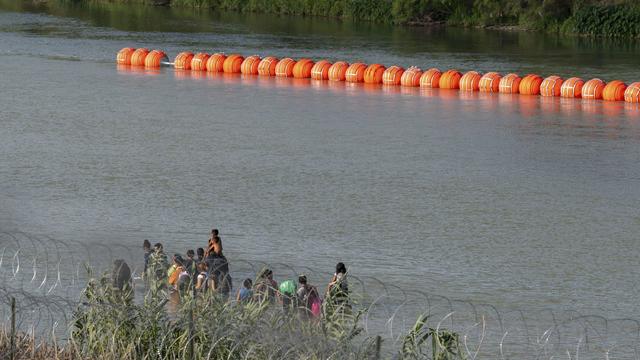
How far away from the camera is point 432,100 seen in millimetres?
58938

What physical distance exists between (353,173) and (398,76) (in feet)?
73.3

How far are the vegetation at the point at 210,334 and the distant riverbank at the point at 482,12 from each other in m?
73.7

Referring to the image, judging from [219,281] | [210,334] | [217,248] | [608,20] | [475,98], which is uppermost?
[608,20]

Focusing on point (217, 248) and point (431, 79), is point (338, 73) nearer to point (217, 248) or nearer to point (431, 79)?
point (431, 79)

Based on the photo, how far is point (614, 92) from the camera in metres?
57.8

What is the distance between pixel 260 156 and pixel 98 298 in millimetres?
28213

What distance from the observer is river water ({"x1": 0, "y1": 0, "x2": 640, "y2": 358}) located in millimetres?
30750

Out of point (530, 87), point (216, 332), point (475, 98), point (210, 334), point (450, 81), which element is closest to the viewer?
point (216, 332)

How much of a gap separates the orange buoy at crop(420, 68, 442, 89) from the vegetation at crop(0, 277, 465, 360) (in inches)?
1811

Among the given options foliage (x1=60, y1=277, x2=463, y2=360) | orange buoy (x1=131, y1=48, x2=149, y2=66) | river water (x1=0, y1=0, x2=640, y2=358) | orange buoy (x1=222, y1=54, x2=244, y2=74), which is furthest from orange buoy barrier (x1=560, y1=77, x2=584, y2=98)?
foliage (x1=60, y1=277, x2=463, y2=360)

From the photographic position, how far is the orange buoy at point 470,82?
→ 61344mm

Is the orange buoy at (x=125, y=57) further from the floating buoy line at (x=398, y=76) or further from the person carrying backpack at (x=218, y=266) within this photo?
the person carrying backpack at (x=218, y=266)

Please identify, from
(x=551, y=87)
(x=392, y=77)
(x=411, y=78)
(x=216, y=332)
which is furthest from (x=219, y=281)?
(x=392, y=77)

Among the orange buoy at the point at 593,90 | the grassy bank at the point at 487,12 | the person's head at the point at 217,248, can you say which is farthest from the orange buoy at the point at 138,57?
the person's head at the point at 217,248
